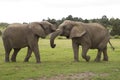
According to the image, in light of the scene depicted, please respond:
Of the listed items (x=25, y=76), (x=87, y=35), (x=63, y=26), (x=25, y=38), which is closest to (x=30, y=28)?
(x=25, y=38)

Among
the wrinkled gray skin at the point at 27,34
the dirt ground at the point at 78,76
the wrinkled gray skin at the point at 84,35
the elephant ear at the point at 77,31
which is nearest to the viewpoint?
the dirt ground at the point at 78,76

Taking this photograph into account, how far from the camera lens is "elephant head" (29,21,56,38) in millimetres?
19922

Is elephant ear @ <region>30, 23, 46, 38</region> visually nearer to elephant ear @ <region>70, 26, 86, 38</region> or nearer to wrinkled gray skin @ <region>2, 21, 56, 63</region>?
wrinkled gray skin @ <region>2, 21, 56, 63</region>

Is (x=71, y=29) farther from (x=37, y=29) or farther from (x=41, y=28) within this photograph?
(x=37, y=29)

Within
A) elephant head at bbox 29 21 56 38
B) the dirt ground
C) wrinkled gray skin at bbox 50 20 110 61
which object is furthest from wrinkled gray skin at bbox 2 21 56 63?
the dirt ground

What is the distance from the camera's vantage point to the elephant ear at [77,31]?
20.5 metres

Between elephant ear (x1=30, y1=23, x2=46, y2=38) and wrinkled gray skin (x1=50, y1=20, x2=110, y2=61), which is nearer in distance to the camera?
elephant ear (x1=30, y1=23, x2=46, y2=38)

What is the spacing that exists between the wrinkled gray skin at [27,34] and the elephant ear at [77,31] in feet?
3.55

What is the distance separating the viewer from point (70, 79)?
1462 centimetres

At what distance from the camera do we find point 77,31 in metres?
20.7

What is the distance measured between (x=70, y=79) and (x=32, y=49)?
5804 millimetres

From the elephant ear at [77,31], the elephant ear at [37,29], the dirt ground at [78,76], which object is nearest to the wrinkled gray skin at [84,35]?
the elephant ear at [77,31]

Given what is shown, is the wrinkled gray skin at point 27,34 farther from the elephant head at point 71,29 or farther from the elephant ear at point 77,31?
the elephant ear at point 77,31

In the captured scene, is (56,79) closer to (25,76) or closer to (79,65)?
(25,76)
